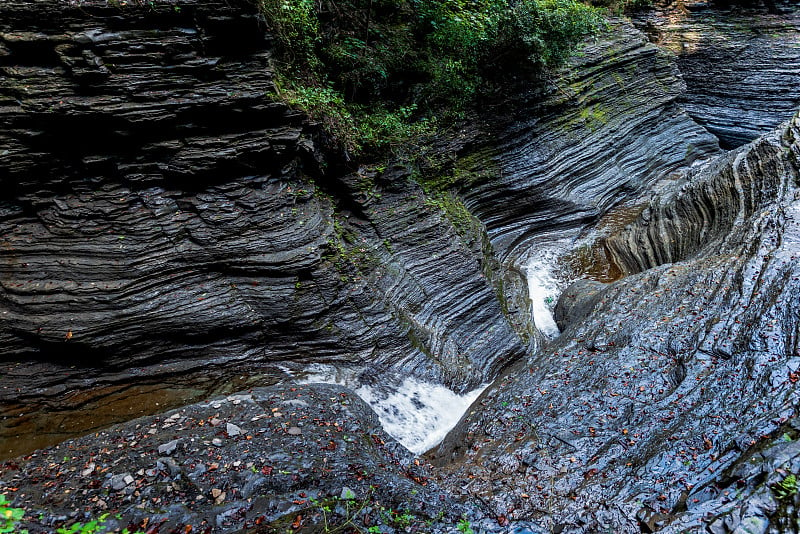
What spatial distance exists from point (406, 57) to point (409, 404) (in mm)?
8465

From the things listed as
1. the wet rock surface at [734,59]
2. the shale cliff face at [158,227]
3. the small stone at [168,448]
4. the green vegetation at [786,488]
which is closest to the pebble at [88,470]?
the small stone at [168,448]

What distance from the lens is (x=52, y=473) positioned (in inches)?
192

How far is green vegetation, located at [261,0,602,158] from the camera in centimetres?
912

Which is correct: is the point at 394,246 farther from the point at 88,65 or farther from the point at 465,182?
the point at 88,65

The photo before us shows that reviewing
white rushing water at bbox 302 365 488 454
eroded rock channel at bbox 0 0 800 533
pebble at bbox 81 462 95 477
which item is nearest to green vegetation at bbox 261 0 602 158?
eroded rock channel at bbox 0 0 800 533

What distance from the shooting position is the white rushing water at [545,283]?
11.4 metres

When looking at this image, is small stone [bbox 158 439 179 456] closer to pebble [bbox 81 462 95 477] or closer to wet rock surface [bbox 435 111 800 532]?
pebble [bbox 81 462 95 477]

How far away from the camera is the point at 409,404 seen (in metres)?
8.07

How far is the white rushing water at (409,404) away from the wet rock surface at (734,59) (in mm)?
19045

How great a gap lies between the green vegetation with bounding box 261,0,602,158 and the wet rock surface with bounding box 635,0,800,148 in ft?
32.6

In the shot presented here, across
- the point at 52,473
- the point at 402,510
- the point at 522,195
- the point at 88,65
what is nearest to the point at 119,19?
the point at 88,65

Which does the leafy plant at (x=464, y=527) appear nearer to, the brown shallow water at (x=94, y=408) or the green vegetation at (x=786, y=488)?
the green vegetation at (x=786, y=488)

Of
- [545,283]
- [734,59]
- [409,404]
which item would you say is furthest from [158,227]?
[734,59]

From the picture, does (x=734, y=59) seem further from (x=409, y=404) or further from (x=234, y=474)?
(x=234, y=474)
